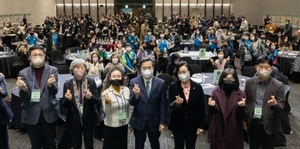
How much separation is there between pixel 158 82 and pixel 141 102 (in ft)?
1.11

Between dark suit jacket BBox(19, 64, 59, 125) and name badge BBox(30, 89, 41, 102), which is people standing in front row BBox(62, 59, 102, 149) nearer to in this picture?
dark suit jacket BBox(19, 64, 59, 125)

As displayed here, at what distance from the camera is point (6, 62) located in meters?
11.2

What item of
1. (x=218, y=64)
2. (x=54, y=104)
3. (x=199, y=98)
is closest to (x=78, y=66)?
(x=54, y=104)

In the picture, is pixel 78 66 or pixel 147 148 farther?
pixel 147 148

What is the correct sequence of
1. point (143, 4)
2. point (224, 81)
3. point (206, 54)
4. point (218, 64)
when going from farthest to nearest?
point (143, 4), point (206, 54), point (218, 64), point (224, 81)

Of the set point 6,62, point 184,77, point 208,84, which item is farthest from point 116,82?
point 6,62

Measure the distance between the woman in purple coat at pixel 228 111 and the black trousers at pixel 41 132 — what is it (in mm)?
2099

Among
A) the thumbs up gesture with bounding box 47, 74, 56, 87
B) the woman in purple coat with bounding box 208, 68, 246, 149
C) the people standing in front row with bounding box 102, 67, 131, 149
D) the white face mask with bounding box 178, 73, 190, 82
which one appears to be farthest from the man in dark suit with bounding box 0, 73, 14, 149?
the woman in purple coat with bounding box 208, 68, 246, 149

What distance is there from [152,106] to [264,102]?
54.2 inches

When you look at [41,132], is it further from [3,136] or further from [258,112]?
[258,112]

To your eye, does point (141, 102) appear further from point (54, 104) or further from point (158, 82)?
point (54, 104)

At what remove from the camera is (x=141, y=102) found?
4246 mm

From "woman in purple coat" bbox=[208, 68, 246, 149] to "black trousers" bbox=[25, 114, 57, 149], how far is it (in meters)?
2.10

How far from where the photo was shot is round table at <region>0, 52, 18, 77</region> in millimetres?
11094
